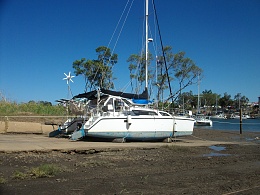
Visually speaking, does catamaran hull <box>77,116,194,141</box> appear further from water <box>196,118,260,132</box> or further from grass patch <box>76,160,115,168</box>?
water <box>196,118,260,132</box>

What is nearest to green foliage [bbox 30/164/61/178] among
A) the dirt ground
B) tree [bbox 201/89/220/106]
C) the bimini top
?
the dirt ground

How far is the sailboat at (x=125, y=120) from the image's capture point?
17.0m

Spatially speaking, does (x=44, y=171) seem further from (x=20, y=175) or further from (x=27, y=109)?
(x=27, y=109)

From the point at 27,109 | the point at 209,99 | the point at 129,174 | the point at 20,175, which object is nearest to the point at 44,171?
the point at 20,175

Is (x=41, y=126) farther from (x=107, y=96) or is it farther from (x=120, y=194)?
(x=120, y=194)

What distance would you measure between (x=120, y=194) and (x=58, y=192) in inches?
50.2

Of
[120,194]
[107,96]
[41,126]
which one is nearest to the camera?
[120,194]

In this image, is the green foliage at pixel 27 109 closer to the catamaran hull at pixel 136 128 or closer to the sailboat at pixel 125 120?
the sailboat at pixel 125 120

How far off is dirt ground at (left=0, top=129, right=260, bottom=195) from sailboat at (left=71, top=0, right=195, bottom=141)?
4.27 m

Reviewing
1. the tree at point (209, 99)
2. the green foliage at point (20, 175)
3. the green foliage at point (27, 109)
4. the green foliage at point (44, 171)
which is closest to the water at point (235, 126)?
the green foliage at point (27, 109)

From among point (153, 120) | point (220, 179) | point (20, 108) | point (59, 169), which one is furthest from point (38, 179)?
point (20, 108)

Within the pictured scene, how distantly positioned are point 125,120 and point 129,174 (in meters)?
9.05

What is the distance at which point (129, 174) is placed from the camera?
839 centimetres

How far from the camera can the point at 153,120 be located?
711 inches
